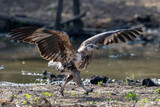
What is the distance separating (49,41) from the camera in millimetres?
6867

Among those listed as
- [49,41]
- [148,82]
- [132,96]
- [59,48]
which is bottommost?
[132,96]

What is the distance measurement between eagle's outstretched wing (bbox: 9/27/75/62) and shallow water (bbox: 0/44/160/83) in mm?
2336

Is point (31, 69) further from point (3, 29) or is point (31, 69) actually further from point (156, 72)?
point (3, 29)

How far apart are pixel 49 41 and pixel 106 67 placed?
16.9 ft

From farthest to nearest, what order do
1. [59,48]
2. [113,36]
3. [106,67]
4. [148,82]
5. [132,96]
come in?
[106,67] → [148,82] → [113,36] → [59,48] → [132,96]

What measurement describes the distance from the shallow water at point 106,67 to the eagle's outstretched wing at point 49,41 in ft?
7.66

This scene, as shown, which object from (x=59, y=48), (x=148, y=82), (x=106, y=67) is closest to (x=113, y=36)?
(x=148, y=82)

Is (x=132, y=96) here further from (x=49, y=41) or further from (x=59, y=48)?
(x=49, y=41)

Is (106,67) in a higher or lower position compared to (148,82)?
higher

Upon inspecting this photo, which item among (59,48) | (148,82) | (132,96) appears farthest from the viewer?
(148,82)

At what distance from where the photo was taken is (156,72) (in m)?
10.8

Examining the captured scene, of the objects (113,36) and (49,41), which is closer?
(49,41)

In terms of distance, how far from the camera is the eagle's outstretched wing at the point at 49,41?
6633mm

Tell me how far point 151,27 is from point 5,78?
1774cm
